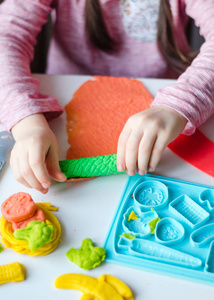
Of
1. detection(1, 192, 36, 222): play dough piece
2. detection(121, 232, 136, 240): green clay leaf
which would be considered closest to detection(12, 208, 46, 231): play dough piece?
detection(1, 192, 36, 222): play dough piece

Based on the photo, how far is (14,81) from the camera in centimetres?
67

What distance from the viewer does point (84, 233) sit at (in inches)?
18.8

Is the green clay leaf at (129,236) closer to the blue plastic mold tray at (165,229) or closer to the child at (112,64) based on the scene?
the blue plastic mold tray at (165,229)

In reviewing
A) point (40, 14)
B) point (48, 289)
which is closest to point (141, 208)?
point (48, 289)

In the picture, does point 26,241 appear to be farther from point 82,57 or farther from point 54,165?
point 82,57

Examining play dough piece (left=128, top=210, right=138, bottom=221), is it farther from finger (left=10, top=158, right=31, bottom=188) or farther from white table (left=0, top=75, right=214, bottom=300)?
finger (left=10, top=158, right=31, bottom=188)

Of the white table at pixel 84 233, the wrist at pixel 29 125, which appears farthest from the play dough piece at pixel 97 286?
the wrist at pixel 29 125

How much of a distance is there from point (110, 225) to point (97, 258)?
6 cm

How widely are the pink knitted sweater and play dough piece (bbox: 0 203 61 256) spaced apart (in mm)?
210

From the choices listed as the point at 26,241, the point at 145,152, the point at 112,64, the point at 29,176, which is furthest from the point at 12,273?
the point at 112,64

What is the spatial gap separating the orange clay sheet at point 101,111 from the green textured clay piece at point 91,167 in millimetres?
45

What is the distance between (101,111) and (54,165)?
0.64ft

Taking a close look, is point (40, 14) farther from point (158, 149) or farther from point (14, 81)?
point (158, 149)

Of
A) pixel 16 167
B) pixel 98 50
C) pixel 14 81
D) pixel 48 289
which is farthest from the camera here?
pixel 98 50
